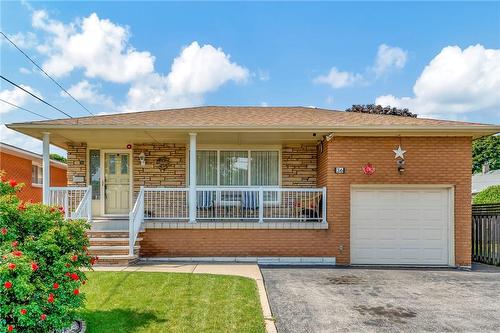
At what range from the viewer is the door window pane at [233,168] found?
442 inches

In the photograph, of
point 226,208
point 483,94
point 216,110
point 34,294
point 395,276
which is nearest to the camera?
point 34,294

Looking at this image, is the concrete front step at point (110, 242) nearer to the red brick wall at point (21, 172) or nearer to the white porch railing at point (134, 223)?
the white porch railing at point (134, 223)

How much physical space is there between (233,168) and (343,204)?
3.72 meters

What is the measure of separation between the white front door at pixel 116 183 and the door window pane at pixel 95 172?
0.22 metres

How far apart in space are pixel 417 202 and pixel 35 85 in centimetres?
1563

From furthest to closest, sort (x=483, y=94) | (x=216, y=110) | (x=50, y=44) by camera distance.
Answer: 1. (x=483, y=94)
2. (x=50, y=44)
3. (x=216, y=110)

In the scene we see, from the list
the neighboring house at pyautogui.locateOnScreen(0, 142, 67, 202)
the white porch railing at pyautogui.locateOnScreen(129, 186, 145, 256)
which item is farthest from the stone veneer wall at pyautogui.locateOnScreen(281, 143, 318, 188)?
the neighboring house at pyautogui.locateOnScreen(0, 142, 67, 202)

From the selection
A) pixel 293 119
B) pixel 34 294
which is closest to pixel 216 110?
pixel 293 119

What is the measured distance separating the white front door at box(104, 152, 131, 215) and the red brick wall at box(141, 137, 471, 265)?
2.96 m

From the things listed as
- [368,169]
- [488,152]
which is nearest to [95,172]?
[368,169]

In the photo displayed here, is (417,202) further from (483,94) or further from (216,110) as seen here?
(483,94)

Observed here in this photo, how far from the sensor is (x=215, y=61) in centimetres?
1570

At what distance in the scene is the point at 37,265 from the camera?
3605 mm

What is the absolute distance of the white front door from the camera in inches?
449
